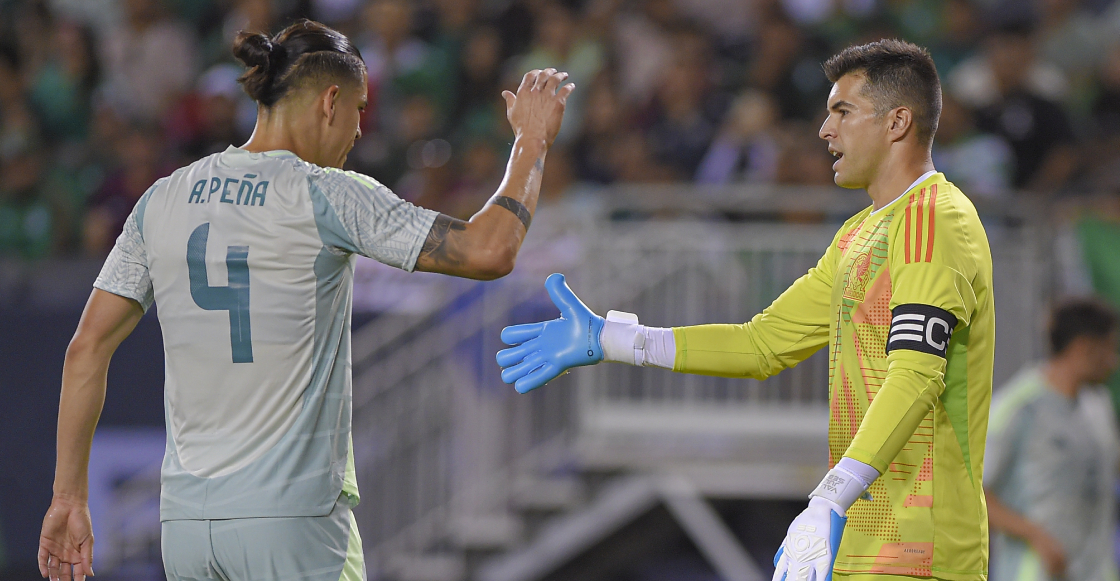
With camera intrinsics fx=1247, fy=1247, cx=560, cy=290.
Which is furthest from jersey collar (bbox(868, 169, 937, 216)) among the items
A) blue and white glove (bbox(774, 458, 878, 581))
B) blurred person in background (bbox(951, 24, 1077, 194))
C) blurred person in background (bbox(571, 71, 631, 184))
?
blurred person in background (bbox(571, 71, 631, 184))

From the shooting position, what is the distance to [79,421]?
3.34m

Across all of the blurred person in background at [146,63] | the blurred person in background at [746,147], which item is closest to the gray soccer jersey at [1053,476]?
the blurred person in background at [746,147]

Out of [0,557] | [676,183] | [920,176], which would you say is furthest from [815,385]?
[0,557]

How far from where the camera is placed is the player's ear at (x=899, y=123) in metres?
3.31

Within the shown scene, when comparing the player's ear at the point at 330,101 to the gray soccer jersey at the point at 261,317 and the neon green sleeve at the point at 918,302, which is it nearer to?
the gray soccer jersey at the point at 261,317

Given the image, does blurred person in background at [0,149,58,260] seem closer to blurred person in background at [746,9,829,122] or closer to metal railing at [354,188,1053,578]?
Result: metal railing at [354,188,1053,578]

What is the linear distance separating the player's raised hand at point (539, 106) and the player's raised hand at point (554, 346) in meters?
0.46

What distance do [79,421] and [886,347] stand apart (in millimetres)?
2119

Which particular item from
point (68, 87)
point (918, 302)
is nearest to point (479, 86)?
point (68, 87)

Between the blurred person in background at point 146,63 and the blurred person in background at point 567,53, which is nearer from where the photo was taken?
the blurred person in background at point 567,53

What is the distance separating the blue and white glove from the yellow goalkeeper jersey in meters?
0.07

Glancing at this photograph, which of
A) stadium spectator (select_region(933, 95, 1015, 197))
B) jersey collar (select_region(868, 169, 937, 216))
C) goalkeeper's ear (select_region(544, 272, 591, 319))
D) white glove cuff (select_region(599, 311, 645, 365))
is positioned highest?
stadium spectator (select_region(933, 95, 1015, 197))

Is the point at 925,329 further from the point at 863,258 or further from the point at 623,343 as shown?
the point at 623,343

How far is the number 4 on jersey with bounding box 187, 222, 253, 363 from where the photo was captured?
314cm
